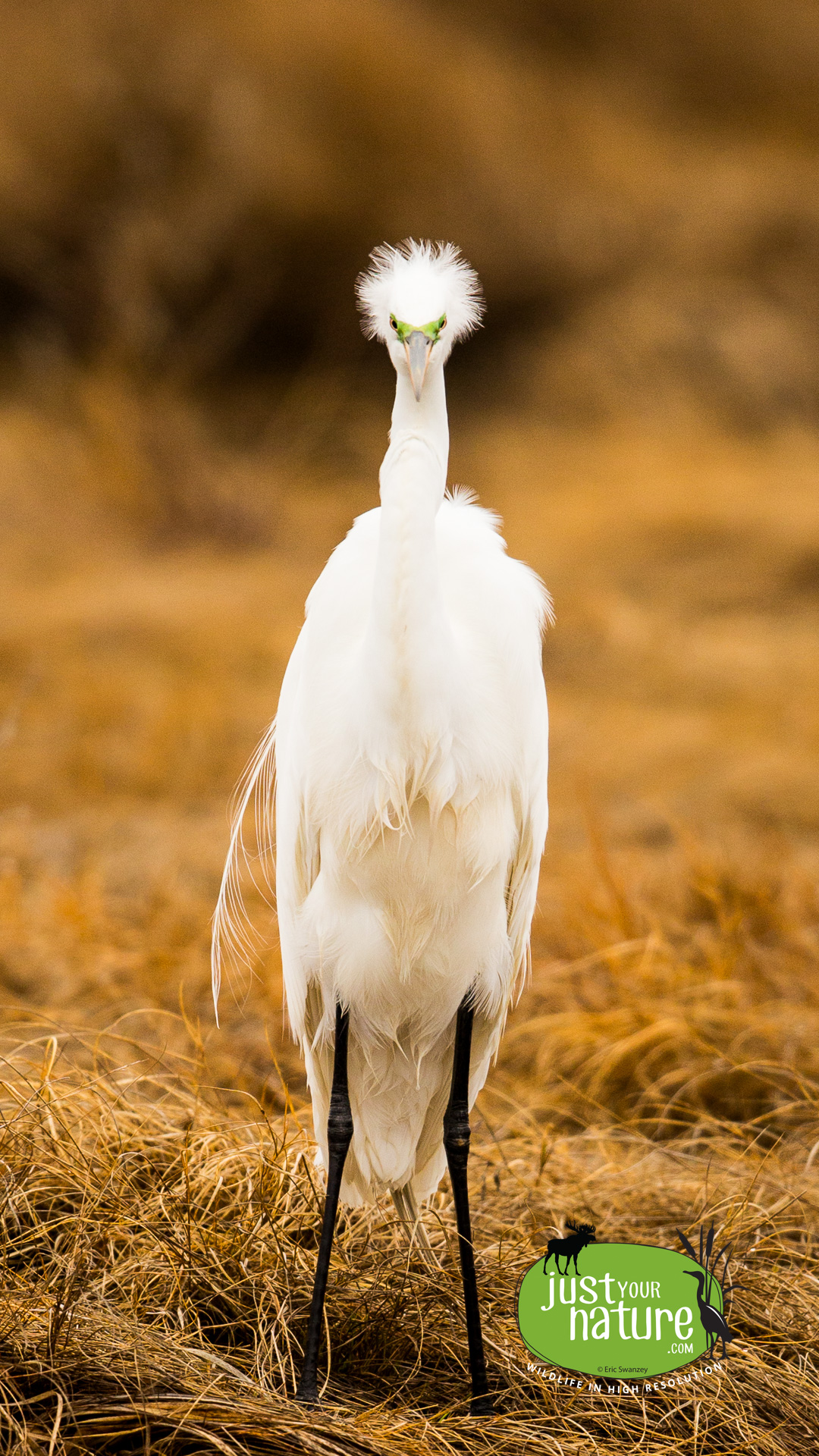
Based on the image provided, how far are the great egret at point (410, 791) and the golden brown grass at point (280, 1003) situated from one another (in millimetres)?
186

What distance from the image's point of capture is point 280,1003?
348 cm

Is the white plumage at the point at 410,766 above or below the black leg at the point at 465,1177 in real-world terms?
above

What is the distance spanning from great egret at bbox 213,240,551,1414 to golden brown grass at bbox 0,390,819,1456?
0.61 feet

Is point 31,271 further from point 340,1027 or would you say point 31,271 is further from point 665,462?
point 340,1027

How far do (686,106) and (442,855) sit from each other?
9.96 metres

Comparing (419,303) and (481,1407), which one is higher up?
(419,303)

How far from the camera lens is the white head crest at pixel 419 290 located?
1497 millimetres

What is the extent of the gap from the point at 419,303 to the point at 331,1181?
126 centimetres

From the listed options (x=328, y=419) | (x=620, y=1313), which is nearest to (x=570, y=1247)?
(x=620, y=1313)

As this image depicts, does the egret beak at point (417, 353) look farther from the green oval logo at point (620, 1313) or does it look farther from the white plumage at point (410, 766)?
the green oval logo at point (620, 1313)

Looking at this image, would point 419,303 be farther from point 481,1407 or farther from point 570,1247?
point 481,1407

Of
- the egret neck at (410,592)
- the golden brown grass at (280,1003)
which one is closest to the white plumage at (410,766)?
the egret neck at (410,592)

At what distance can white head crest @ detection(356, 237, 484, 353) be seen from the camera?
4.91ft

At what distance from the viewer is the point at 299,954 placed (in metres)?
1.82
